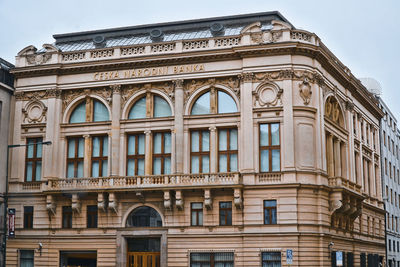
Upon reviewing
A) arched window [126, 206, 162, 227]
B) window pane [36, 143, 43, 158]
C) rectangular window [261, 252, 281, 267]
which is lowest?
rectangular window [261, 252, 281, 267]

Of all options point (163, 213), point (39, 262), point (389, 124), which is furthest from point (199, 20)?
point (389, 124)

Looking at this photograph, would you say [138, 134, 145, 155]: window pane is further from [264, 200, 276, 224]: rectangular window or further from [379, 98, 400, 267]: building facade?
[379, 98, 400, 267]: building facade

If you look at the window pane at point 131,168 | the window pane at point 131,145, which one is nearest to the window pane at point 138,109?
the window pane at point 131,145

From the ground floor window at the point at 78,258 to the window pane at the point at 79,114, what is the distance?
37.7ft

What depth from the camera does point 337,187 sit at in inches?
2163

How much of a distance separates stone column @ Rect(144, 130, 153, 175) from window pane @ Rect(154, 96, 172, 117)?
6.20 feet

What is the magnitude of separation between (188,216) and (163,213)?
215 centimetres

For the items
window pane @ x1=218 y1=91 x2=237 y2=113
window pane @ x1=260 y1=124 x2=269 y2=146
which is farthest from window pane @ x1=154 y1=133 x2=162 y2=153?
window pane @ x1=260 y1=124 x2=269 y2=146

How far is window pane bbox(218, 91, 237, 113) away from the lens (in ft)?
184

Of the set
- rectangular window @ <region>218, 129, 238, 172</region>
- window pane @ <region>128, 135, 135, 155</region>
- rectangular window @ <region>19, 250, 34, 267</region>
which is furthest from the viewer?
rectangular window @ <region>19, 250, 34, 267</region>

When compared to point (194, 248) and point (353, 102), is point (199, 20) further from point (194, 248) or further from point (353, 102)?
→ point (194, 248)

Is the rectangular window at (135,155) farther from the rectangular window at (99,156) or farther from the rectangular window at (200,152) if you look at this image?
the rectangular window at (200,152)

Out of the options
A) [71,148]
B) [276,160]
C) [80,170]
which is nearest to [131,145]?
[80,170]

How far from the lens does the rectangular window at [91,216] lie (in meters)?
57.1
